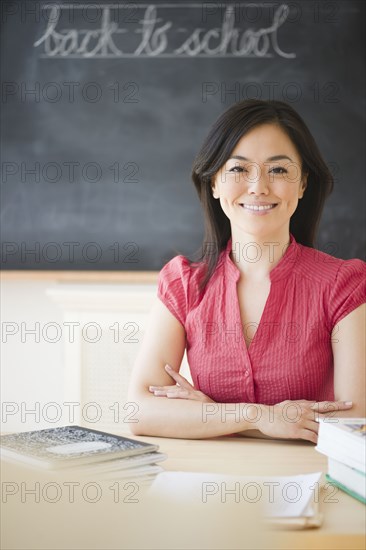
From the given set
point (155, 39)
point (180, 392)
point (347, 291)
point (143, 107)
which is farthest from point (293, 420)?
point (155, 39)

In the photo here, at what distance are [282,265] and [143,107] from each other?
150 centimetres

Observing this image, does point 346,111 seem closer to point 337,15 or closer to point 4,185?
point 337,15

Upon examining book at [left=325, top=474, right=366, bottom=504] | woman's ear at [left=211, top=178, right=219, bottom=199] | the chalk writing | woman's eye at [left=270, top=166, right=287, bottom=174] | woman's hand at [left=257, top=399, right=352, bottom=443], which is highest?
the chalk writing

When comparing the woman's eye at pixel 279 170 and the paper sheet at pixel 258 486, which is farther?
the woman's eye at pixel 279 170

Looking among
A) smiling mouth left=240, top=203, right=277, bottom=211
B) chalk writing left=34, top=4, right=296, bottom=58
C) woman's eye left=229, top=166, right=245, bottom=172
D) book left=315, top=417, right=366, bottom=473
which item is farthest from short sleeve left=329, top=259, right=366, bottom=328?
chalk writing left=34, top=4, right=296, bottom=58

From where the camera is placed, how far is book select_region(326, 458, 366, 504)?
1184mm

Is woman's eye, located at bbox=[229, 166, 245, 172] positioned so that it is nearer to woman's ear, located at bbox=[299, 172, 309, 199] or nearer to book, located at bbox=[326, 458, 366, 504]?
woman's ear, located at bbox=[299, 172, 309, 199]

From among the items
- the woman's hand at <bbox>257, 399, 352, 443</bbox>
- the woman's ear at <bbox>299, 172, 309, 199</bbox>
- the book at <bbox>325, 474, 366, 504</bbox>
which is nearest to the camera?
the book at <bbox>325, 474, 366, 504</bbox>

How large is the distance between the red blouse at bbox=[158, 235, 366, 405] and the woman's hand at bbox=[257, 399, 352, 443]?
0.23m

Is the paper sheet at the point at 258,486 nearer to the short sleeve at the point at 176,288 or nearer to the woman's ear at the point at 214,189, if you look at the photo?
the short sleeve at the point at 176,288

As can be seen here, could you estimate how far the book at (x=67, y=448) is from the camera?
124 centimetres

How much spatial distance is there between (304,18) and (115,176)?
3.33 feet

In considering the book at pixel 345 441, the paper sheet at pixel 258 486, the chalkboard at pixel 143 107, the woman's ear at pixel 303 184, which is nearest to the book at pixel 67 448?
the paper sheet at pixel 258 486

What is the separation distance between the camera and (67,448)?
1.34 meters
